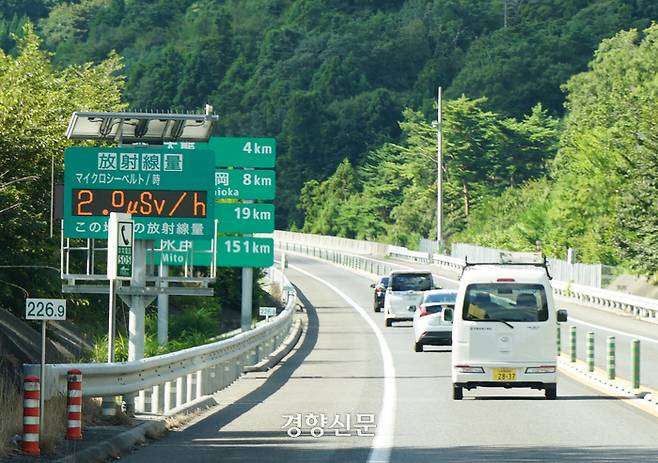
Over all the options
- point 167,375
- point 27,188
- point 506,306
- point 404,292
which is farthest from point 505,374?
point 404,292

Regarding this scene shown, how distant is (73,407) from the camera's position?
16359mm

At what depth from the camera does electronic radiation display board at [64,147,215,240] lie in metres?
28.4

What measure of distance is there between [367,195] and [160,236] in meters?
118

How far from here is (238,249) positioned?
4256 cm

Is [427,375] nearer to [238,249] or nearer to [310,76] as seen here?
[238,249]

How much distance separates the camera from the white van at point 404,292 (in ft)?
170

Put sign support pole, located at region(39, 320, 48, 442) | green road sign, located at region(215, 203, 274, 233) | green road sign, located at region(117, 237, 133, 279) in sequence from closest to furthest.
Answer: sign support pole, located at region(39, 320, 48, 442) → green road sign, located at region(117, 237, 133, 279) → green road sign, located at region(215, 203, 274, 233)

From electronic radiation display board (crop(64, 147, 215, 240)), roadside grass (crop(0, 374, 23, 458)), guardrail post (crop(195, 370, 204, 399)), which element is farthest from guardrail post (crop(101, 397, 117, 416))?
electronic radiation display board (crop(64, 147, 215, 240))

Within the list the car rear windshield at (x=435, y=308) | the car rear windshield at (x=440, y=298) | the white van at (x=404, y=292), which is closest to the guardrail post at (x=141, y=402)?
the car rear windshield at (x=435, y=308)

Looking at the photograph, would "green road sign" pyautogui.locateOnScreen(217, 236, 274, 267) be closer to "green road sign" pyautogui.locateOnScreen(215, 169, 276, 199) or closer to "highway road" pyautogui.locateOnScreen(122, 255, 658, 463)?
"green road sign" pyautogui.locateOnScreen(215, 169, 276, 199)

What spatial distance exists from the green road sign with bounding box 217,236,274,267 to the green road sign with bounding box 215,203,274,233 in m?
0.27

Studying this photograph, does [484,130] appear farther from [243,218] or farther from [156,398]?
[156,398]

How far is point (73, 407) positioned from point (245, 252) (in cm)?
2623

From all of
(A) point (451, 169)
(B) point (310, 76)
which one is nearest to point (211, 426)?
(A) point (451, 169)
